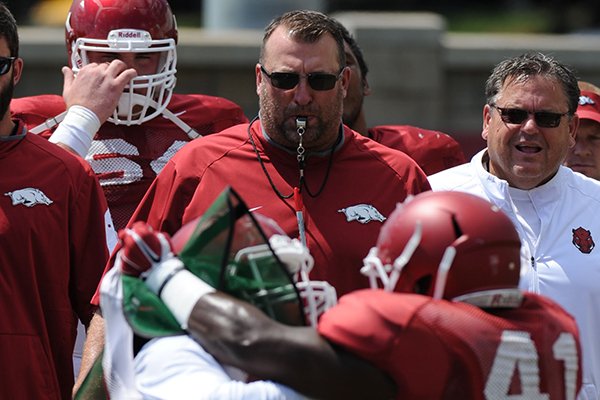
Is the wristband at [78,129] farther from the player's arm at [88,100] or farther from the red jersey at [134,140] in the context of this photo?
the red jersey at [134,140]

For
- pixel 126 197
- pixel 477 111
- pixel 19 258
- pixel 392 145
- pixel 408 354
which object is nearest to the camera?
pixel 408 354

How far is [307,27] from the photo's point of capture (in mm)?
4254

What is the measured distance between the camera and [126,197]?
4.95 m

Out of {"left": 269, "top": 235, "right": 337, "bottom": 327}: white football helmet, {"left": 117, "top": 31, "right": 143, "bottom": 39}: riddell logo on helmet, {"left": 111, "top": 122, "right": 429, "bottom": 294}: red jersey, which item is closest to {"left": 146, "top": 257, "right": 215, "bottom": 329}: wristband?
{"left": 269, "top": 235, "right": 337, "bottom": 327}: white football helmet

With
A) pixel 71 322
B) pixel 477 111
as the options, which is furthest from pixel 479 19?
pixel 71 322

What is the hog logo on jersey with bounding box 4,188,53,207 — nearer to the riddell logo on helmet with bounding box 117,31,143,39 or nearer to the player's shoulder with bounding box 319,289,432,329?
the riddell logo on helmet with bounding box 117,31,143,39

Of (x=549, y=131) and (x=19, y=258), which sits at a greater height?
(x=549, y=131)

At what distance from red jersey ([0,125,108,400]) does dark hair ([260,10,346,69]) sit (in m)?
0.78

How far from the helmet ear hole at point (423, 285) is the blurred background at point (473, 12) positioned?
1914 cm

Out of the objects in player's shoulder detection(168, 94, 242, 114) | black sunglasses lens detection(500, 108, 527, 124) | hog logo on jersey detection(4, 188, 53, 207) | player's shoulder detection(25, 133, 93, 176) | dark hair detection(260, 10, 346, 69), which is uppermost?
dark hair detection(260, 10, 346, 69)

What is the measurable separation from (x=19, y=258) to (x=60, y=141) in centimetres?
69

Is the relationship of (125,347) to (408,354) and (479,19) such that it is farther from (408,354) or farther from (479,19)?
(479,19)

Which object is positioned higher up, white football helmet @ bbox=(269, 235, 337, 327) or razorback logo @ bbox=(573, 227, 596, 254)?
white football helmet @ bbox=(269, 235, 337, 327)

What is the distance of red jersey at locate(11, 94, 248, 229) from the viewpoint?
4941 mm
